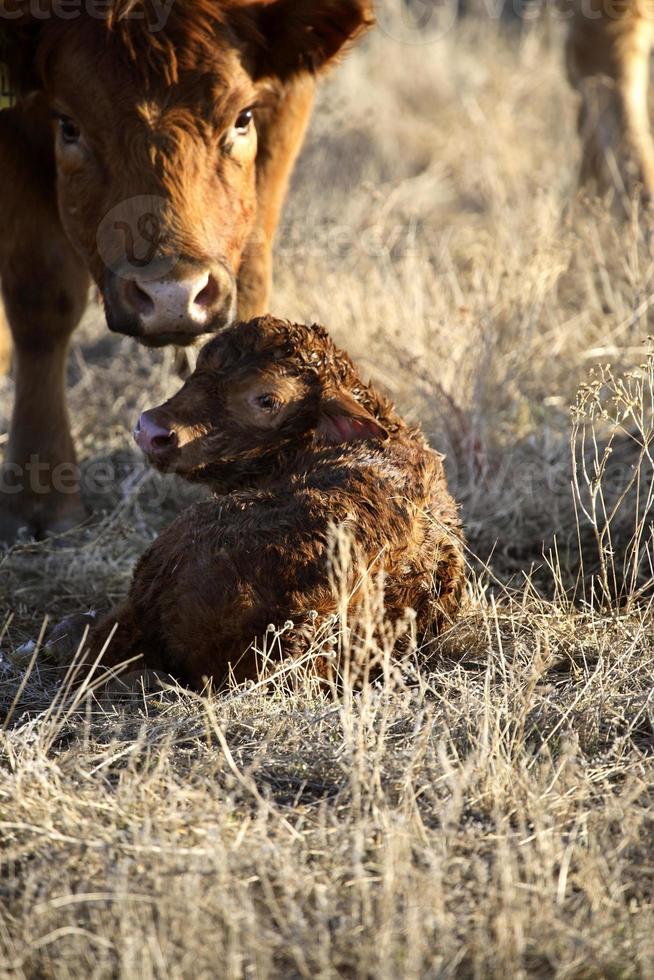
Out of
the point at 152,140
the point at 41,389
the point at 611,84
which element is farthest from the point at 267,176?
the point at 611,84

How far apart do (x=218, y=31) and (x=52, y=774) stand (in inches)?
111

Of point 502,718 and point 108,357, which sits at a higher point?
point 108,357

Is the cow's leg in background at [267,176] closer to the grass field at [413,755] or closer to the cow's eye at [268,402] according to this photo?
the grass field at [413,755]

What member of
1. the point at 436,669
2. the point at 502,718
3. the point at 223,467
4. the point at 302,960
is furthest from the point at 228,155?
the point at 302,960

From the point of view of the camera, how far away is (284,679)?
3.10 m

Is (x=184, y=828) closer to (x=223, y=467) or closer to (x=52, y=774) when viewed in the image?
(x=52, y=774)

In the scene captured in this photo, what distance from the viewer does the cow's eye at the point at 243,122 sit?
441cm

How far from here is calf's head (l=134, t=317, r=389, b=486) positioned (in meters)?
3.53

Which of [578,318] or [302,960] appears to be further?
[578,318]

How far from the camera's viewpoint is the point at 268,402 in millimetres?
3598

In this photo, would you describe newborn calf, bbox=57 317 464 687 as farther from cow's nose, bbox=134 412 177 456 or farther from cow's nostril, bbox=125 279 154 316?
cow's nostril, bbox=125 279 154 316
